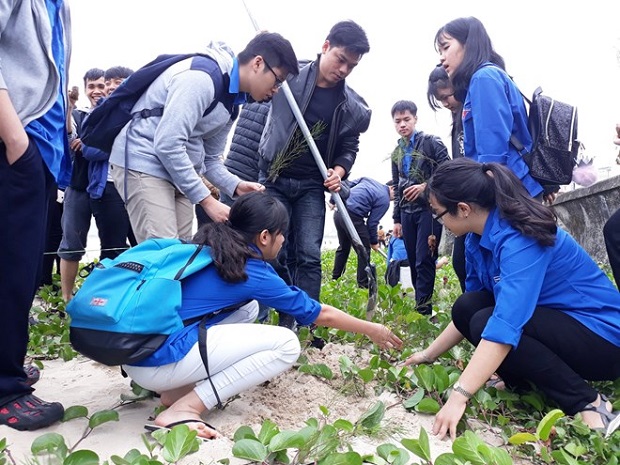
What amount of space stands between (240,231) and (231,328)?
1.20ft

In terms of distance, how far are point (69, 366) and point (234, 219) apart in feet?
4.32

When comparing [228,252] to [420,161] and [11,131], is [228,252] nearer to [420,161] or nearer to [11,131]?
[11,131]

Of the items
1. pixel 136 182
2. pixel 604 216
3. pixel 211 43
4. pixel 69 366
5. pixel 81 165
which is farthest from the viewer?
pixel 604 216

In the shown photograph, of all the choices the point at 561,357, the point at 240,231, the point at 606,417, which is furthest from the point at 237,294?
the point at 606,417

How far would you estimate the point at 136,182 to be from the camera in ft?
7.88

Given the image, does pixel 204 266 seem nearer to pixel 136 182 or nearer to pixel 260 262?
pixel 260 262

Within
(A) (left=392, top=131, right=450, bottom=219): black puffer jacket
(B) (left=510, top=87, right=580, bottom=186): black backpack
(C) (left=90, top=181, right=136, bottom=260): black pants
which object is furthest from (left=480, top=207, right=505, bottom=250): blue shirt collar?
(C) (left=90, top=181, right=136, bottom=260): black pants

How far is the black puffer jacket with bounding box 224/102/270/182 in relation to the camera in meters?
3.48

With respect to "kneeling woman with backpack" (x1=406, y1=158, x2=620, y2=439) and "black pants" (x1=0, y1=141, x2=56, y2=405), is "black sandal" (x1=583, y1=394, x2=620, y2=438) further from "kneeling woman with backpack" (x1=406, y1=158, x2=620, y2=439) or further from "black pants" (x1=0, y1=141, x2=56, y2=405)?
"black pants" (x1=0, y1=141, x2=56, y2=405)

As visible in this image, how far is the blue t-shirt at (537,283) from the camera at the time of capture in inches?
81.6

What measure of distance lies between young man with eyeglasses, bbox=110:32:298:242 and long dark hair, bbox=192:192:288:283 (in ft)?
0.91

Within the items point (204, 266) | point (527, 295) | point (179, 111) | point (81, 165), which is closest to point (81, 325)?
point (204, 266)

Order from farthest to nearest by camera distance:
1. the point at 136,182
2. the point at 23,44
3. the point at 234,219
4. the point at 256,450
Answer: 1. the point at 136,182
2. the point at 234,219
3. the point at 23,44
4. the point at 256,450

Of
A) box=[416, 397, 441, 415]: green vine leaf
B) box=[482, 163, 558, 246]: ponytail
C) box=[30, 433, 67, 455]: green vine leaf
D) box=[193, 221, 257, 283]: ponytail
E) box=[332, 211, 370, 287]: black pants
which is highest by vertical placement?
box=[482, 163, 558, 246]: ponytail
